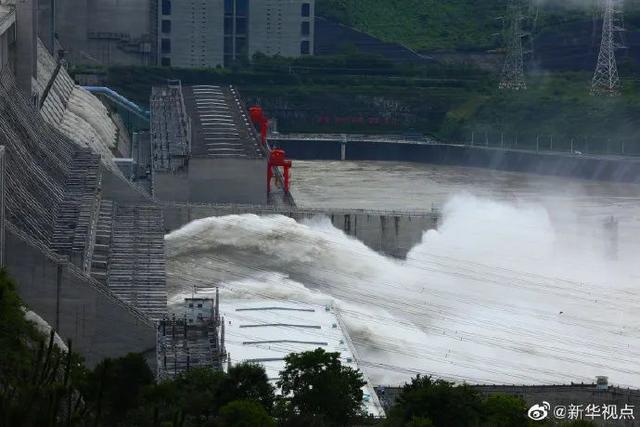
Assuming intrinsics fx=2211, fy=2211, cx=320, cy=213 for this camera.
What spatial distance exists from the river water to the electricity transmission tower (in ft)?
75.5

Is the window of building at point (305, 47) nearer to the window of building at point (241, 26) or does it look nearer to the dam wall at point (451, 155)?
the window of building at point (241, 26)

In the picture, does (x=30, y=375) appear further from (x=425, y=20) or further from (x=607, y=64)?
(x=425, y=20)

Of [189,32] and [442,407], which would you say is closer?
[442,407]

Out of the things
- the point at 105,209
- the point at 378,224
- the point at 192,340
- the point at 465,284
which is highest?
the point at 105,209

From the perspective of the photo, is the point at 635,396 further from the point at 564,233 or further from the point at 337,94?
the point at 337,94

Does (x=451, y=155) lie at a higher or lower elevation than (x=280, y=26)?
lower

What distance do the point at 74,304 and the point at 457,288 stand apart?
11881 mm

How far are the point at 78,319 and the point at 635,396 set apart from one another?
24.0 ft

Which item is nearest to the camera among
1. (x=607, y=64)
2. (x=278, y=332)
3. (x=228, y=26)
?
(x=278, y=332)

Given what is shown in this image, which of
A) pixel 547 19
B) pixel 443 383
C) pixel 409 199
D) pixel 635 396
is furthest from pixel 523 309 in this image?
pixel 547 19

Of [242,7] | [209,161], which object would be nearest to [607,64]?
[242,7]

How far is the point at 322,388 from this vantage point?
2395cm

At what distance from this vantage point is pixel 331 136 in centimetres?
7031

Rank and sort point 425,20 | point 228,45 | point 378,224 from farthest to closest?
point 425,20, point 228,45, point 378,224
